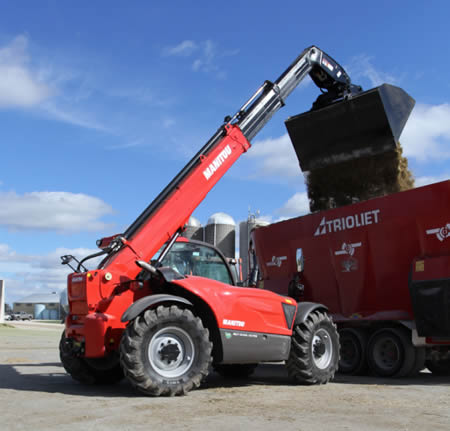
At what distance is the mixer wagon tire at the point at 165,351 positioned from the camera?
623 centimetres

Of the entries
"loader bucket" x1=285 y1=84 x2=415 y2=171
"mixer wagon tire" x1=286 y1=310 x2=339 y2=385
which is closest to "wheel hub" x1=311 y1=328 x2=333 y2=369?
"mixer wagon tire" x1=286 y1=310 x2=339 y2=385

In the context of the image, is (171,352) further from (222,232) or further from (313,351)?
(222,232)

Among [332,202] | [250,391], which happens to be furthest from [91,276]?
[332,202]

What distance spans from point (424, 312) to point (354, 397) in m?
2.44

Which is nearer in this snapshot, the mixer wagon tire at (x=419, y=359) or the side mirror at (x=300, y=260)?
the mixer wagon tire at (x=419, y=359)

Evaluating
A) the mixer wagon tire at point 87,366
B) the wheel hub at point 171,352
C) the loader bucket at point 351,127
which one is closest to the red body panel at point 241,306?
the wheel hub at point 171,352

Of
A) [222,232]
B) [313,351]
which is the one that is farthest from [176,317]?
[222,232]

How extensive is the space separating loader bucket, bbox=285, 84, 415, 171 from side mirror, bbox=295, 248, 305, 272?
186 centimetres

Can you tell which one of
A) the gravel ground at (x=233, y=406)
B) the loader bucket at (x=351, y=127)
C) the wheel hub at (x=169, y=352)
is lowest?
the gravel ground at (x=233, y=406)

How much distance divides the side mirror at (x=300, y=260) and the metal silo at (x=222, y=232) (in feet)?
61.3

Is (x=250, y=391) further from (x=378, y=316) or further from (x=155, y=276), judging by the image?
(x=378, y=316)

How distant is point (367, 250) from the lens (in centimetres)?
942

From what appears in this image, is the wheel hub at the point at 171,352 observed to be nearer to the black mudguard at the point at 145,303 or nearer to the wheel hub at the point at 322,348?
the black mudguard at the point at 145,303

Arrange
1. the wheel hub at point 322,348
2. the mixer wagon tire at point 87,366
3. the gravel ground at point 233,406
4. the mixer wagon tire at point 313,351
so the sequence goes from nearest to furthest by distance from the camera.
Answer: the gravel ground at point 233,406 → the mixer wagon tire at point 87,366 → the mixer wagon tire at point 313,351 → the wheel hub at point 322,348
